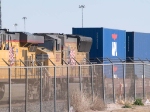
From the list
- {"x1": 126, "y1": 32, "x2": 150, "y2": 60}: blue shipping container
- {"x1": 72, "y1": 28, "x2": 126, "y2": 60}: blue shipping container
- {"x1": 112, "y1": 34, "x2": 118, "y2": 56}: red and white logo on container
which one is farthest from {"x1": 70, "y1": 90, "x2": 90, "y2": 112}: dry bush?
{"x1": 126, "y1": 32, "x2": 150, "y2": 60}: blue shipping container

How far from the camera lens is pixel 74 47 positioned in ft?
116

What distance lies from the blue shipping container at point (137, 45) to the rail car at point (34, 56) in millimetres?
7639

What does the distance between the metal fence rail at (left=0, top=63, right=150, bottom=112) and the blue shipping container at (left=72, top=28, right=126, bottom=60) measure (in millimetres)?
8681

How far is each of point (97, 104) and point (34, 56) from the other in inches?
304

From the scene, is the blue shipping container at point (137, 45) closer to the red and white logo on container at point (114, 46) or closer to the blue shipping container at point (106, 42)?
the blue shipping container at point (106, 42)

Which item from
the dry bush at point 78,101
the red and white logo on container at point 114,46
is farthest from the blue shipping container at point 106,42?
the dry bush at point 78,101

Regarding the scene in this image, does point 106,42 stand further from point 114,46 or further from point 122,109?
point 122,109

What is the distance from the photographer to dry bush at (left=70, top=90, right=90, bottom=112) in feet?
75.9

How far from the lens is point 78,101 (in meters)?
23.2

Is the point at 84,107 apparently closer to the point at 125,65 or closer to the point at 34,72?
the point at 34,72

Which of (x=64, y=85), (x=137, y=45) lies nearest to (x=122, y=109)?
(x=64, y=85)

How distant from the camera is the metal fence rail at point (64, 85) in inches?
818

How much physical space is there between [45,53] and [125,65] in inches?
214

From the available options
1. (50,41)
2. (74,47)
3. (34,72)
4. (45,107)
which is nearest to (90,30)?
(74,47)
